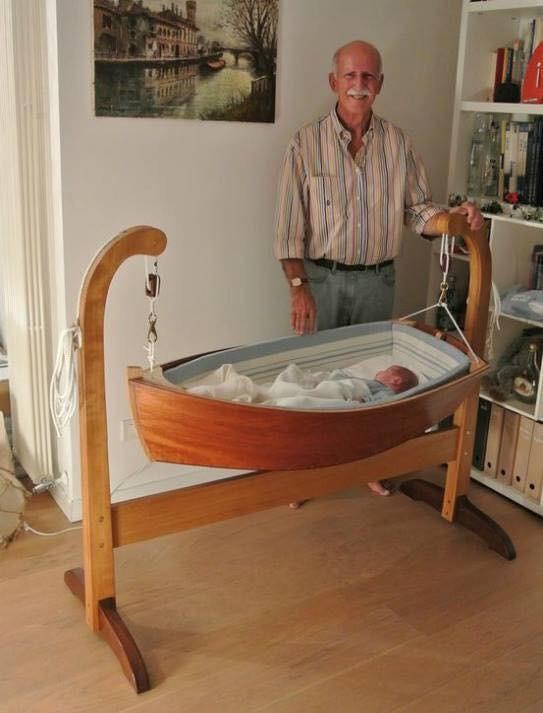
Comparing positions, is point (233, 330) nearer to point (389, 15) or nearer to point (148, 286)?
point (148, 286)

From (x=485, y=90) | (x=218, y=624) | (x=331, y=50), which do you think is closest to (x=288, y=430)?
(x=218, y=624)

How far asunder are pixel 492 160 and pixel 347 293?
2.78 ft

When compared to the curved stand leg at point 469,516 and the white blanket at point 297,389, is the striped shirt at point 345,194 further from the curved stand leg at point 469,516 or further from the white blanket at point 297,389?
the curved stand leg at point 469,516

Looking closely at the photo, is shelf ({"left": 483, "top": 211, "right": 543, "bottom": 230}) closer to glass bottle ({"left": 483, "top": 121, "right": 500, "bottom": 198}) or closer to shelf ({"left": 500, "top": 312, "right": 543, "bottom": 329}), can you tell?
glass bottle ({"left": 483, "top": 121, "right": 500, "bottom": 198})

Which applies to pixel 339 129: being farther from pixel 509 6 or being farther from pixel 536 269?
pixel 536 269

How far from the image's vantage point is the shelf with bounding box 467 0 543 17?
2740 millimetres

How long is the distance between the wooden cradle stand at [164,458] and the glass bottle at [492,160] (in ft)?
1.95

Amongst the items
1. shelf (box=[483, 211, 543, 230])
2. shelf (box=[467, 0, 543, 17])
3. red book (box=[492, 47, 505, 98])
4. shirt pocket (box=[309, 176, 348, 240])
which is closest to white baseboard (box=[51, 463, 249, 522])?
shirt pocket (box=[309, 176, 348, 240])

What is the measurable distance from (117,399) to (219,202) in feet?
2.60

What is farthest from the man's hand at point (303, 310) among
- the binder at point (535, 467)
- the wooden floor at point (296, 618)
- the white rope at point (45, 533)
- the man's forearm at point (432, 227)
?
A: the white rope at point (45, 533)

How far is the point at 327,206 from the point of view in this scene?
8.99ft

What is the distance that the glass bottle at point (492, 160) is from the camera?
3.08 meters

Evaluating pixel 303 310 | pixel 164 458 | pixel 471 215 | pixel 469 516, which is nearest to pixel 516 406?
pixel 469 516

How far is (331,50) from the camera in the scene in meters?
2.87
